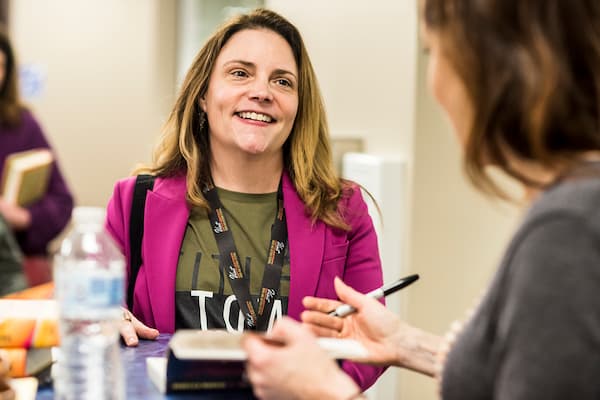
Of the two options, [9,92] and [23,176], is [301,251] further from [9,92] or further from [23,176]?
[9,92]

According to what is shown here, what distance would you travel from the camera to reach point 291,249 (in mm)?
2035

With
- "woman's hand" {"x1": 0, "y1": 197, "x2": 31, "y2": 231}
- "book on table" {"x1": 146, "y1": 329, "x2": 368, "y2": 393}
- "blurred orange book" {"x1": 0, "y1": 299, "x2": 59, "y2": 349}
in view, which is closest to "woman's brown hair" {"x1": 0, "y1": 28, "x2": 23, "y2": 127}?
"woman's hand" {"x1": 0, "y1": 197, "x2": 31, "y2": 231}

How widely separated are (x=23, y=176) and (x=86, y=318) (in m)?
2.31

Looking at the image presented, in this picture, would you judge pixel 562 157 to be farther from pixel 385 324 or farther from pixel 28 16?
pixel 28 16

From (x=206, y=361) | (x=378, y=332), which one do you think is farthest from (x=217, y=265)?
(x=206, y=361)

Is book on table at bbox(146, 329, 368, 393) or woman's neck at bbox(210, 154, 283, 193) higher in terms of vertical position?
woman's neck at bbox(210, 154, 283, 193)

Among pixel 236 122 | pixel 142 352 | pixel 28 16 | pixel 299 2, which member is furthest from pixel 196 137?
pixel 28 16

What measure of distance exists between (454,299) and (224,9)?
145 inches

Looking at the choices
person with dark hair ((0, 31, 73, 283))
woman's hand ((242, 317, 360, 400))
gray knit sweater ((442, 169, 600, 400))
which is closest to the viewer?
gray knit sweater ((442, 169, 600, 400))

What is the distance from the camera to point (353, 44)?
3596 millimetres

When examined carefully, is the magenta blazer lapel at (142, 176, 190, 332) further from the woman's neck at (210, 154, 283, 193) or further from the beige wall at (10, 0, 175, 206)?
the beige wall at (10, 0, 175, 206)

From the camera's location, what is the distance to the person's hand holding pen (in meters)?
1.56

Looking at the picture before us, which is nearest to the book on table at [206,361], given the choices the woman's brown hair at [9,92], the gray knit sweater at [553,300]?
the gray knit sweater at [553,300]

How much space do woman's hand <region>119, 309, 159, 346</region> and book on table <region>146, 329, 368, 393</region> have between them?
0.27m
